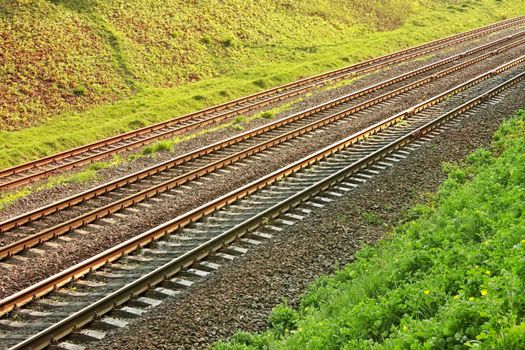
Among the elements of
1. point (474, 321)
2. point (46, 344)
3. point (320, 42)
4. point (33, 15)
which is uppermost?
point (33, 15)

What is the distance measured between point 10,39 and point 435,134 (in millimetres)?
20886

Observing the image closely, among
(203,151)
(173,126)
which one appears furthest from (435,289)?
(173,126)

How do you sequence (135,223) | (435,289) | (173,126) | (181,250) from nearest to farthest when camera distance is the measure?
(435,289) → (181,250) → (135,223) → (173,126)

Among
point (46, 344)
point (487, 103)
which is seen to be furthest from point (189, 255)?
point (487, 103)

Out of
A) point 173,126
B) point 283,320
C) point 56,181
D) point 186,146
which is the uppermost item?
point 173,126

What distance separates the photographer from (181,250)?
12.9 metres

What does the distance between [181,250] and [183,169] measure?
21.2ft

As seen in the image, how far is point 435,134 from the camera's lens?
69.7ft

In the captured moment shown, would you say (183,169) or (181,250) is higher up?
(183,169)

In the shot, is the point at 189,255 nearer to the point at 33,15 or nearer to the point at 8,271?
the point at 8,271

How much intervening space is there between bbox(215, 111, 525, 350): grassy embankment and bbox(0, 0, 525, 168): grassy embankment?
49.5 feet

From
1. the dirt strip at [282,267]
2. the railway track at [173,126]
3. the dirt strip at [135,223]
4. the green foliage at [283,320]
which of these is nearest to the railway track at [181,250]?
the dirt strip at [282,267]

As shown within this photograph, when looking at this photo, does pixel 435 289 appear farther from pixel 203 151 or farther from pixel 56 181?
pixel 56 181

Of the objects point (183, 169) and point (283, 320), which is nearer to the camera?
point (283, 320)
